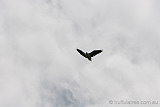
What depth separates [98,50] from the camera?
152ft

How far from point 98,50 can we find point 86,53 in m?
3.51

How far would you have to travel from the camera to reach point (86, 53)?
45.8m

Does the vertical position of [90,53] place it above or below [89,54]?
above
